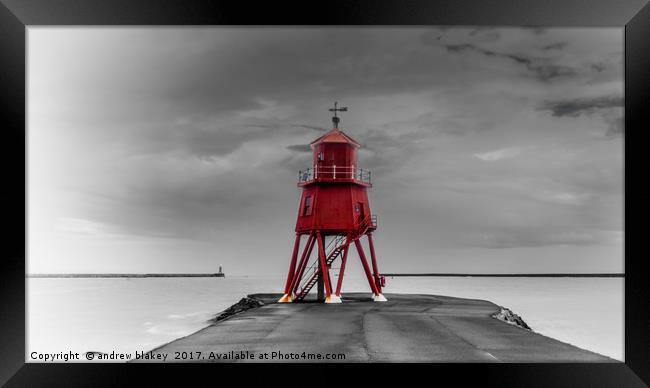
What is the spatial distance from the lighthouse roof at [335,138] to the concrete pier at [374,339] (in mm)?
8697

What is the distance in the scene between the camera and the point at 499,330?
20578mm

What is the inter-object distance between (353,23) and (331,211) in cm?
1971

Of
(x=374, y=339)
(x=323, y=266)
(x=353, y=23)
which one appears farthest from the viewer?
(x=323, y=266)

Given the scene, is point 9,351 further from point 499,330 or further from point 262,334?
point 499,330

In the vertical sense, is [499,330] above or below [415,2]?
below

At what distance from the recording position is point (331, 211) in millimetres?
30109

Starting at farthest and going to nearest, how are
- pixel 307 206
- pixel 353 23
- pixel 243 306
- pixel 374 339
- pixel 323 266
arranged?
pixel 243 306 → pixel 307 206 → pixel 323 266 → pixel 374 339 → pixel 353 23

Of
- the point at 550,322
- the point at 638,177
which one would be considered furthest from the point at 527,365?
the point at 550,322

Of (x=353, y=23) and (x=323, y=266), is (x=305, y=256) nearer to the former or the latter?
(x=323, y=266)

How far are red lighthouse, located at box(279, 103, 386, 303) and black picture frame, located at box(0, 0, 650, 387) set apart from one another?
19.2m

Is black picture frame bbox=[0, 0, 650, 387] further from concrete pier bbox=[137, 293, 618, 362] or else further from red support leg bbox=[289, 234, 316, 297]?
red support leg bbox=[289, 234, 316, 297]

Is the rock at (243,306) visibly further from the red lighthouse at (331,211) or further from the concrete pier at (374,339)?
the concrete pier at (374,339)

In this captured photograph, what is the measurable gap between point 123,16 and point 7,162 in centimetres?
307

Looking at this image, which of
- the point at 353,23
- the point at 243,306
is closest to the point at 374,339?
the point at 353,23
